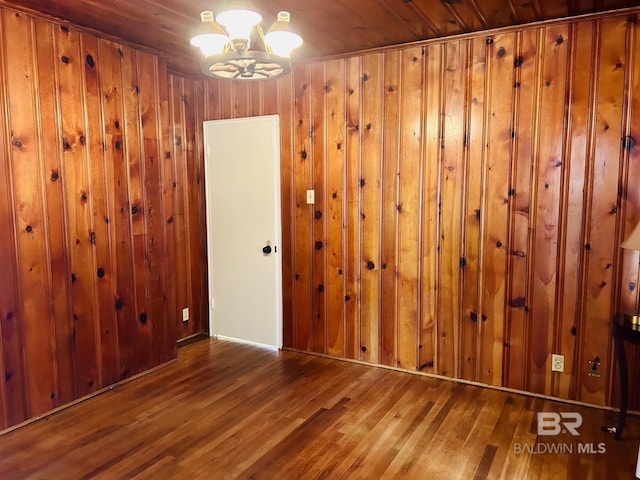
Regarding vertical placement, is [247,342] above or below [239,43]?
below

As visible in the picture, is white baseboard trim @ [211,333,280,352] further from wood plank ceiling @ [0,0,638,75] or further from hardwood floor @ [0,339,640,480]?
wood plank ceiling @ [0,0,638,75]

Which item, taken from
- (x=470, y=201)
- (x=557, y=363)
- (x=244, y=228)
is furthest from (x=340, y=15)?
(x=557, y=363)

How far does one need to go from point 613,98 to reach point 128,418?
375 centimetres

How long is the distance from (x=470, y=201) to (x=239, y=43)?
6.90 ft

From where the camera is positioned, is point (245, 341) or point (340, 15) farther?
point (245, 341)

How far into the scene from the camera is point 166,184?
4.05m

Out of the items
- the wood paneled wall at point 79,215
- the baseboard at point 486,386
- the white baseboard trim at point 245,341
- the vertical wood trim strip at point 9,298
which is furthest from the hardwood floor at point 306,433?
the white baseboard trim at point 245,341

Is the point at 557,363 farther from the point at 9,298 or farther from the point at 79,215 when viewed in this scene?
the point at 9,298

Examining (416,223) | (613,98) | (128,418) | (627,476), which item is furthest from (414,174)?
(128,418)

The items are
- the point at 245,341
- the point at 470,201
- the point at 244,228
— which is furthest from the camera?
the point at 245,341

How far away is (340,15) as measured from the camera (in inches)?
118

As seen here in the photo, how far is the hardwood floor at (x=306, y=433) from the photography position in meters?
2.58

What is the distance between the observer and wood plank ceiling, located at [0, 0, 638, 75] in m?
2.82

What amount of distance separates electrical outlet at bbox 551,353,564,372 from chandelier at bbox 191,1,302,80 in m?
2.63
